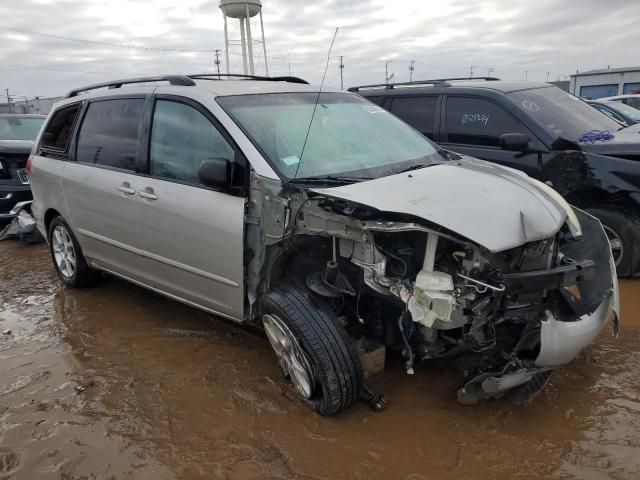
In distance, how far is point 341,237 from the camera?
9.04ft

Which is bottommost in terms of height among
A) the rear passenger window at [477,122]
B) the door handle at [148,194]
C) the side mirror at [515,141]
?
the door handle at [148,194]

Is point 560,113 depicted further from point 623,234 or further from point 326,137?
point 326,137

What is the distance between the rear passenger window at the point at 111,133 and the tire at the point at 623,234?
157 inches

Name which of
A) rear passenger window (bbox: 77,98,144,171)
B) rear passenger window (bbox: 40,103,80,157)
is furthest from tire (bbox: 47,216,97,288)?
rear passenger window (bbox: 77,98,144,171)

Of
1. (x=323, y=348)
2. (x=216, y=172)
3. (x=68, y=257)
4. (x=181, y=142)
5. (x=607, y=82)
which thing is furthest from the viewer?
(x=607, y=82)

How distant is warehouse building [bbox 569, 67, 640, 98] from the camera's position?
20.5 m

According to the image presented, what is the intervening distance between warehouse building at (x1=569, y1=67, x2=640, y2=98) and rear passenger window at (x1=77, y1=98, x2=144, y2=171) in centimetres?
2096

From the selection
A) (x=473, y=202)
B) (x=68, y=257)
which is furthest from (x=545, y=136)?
(x=68, y=257)

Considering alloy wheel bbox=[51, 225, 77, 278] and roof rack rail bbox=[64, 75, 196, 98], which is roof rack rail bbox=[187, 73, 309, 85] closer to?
roof rack rail bbox=[64, 75, 196, 98]

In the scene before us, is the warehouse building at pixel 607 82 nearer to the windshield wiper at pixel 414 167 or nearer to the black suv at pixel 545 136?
the black suv at pixel 545 136

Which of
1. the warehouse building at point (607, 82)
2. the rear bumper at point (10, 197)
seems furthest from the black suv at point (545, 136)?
the warehouse building at point (607, 82)

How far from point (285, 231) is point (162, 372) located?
1.39m

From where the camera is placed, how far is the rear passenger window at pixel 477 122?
5.32 m

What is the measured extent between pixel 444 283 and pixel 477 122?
11.7 feet
